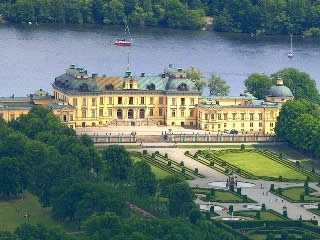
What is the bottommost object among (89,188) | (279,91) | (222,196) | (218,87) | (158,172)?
(222,196)

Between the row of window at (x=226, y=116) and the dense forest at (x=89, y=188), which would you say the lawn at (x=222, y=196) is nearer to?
the dense forest at (x=89, y=188)

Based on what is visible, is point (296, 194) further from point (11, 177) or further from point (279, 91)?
point (279, 91)

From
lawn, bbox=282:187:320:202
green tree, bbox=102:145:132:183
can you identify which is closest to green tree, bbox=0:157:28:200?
green tree, bbox=102:145:132:183

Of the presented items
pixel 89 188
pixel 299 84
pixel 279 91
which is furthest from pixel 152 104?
pixel 89 188

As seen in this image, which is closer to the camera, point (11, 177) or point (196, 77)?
point (11, 177)

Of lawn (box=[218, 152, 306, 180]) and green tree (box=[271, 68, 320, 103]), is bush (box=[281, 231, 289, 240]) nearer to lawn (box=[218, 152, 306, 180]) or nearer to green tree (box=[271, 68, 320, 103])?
lawn (box=[218, 152, 306, 180])

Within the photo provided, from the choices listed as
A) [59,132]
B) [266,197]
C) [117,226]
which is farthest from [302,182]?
[117,226]
